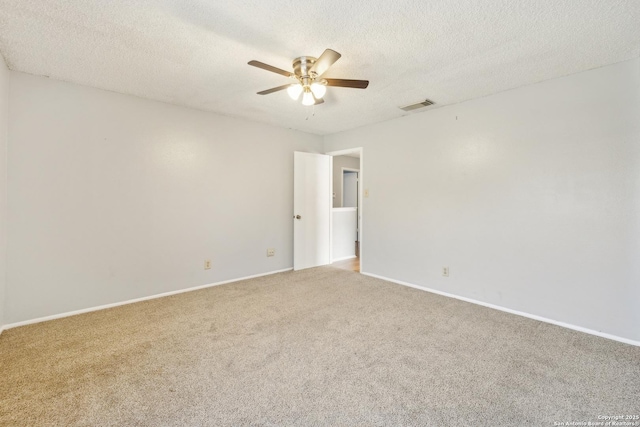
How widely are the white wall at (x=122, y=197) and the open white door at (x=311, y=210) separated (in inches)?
20.8

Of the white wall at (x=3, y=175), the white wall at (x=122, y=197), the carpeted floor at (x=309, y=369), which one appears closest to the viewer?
the carpeted floor at (x=309, y=369)

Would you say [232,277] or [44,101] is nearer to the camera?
[44,101]

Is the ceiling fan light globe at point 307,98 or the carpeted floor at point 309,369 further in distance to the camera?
the ceiling fan light globe at point 307,98

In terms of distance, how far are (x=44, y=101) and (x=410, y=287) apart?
4.72m

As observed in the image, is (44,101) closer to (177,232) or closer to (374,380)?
(177,232)

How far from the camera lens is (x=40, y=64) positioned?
2.52 metres

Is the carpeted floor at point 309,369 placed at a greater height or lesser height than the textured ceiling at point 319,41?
lesser

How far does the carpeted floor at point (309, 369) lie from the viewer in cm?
161

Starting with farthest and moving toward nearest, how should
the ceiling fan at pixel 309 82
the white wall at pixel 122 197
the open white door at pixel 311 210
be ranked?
the open white door at pixel 311 210 → the white wall at pixel 122 197 → the ceiling fan at pixel 309 82

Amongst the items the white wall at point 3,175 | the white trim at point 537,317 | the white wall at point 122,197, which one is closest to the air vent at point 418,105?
the white wall at point 122,197

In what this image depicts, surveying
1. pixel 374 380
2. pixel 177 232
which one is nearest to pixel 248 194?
pixel 177 232

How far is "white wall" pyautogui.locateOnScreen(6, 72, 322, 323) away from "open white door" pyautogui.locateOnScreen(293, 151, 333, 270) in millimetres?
529

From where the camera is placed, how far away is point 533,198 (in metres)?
2.91

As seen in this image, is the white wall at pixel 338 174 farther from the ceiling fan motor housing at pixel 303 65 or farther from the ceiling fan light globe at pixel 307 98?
the ceiling fan motor housing at pixel 303 65
